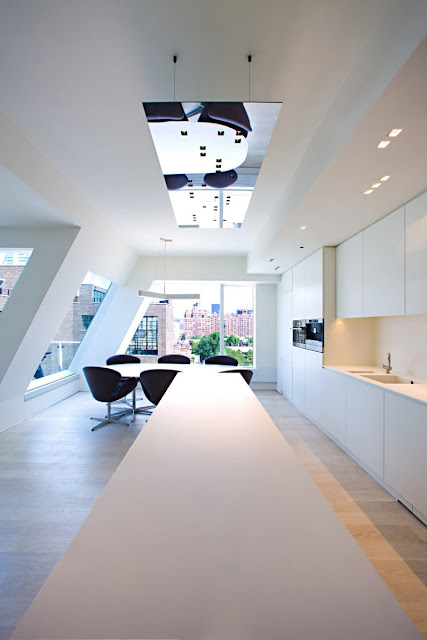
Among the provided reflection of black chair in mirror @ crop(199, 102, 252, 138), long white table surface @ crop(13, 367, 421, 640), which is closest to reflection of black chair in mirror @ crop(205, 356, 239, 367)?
reflection of black chair in mirror @ crop(199, 102, 252, 138)

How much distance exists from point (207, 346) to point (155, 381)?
3.49 meters

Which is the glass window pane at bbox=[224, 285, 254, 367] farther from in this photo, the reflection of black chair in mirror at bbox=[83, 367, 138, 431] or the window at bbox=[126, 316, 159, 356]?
the reflection of black chair in mirror at bbox=[83, 367, 138, 431]

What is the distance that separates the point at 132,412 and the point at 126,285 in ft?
9.62

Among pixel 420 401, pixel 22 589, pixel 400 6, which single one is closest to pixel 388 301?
pixel 420 401

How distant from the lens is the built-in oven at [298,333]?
561 cm

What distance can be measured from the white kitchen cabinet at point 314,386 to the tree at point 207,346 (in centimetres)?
299

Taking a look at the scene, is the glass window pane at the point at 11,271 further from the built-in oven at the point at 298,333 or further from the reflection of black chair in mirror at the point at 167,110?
the built-in oven at the point at 298,333

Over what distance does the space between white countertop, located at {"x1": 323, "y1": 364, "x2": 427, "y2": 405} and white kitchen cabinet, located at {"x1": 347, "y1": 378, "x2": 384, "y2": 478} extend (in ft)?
0.20

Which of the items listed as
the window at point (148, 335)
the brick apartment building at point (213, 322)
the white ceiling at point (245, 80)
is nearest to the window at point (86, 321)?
the window at point (148, 335)

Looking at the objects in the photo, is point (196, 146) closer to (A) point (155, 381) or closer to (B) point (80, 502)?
(B) point (80, 502)

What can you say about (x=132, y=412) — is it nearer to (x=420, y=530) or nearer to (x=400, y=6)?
(x=420, y=530)

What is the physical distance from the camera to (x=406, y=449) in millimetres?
2664

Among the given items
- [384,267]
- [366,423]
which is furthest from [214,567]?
[384,267]

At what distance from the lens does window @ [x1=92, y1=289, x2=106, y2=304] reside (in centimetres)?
652
